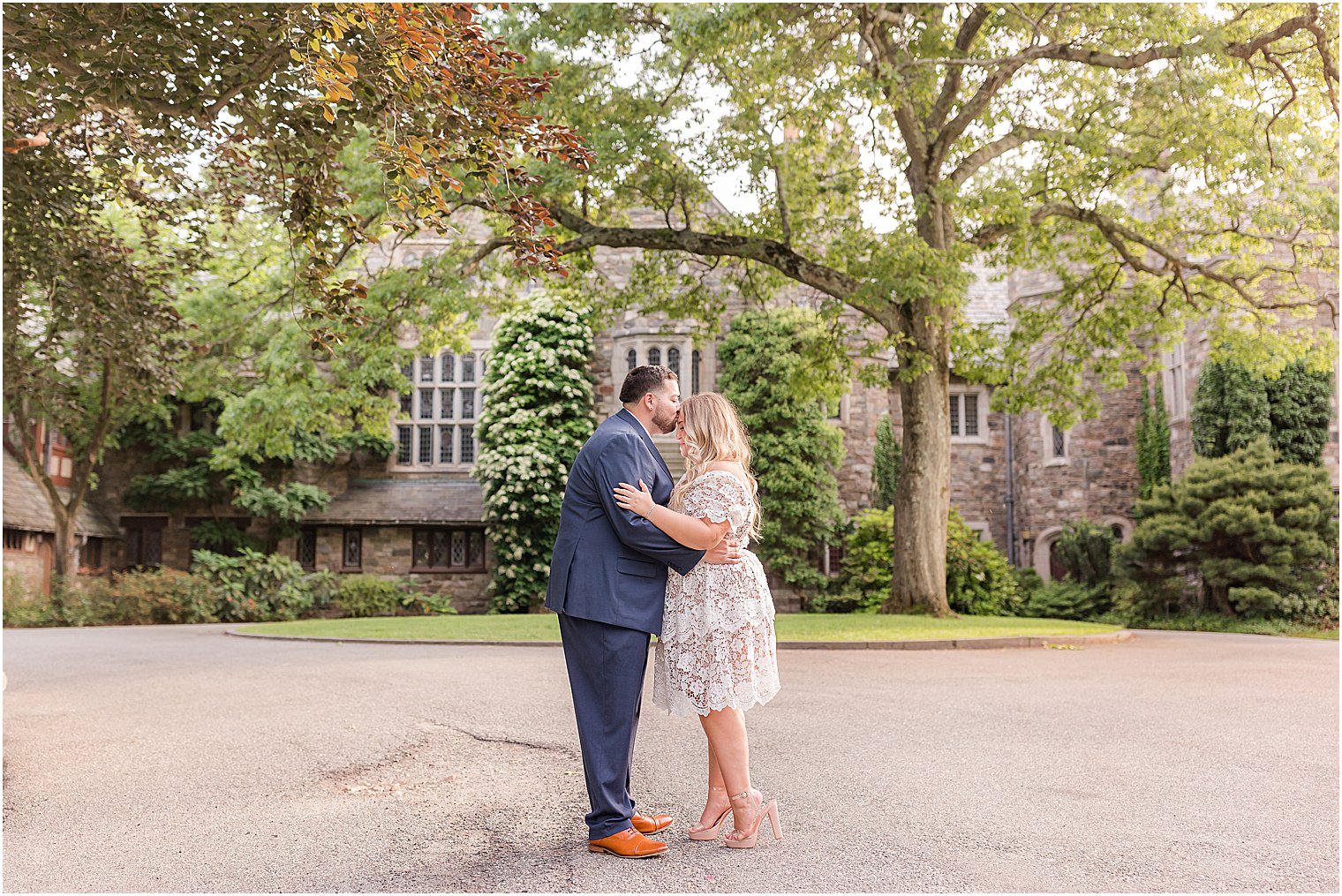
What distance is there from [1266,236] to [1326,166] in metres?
2.19

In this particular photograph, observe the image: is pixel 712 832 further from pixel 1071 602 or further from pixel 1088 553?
pixel 1088 553

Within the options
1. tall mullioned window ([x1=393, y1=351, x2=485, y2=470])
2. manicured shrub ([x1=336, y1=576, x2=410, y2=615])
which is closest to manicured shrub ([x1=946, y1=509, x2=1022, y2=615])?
manicured shrub ([x1=336, y1=576, x2=410, y2=615])

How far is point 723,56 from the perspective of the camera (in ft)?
49.8

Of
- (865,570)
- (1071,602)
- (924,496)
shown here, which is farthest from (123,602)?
(1071,602)

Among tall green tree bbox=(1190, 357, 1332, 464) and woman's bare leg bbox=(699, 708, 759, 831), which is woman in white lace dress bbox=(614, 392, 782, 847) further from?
tall green tree bbox=(1190, 357, 1332, 464)

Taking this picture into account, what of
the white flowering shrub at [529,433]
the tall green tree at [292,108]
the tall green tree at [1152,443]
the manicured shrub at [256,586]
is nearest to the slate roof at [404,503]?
the white flowering shrub at [529,433]

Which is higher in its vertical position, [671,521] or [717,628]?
[671,521]

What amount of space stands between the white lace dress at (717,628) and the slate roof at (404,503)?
20.7 metres

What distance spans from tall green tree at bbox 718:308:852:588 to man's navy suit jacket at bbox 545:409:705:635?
1865 centimetres

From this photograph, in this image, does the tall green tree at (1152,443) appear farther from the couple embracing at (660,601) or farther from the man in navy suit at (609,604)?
the man in navy suit at (609,604)

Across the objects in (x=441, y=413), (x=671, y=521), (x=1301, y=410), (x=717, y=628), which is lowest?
(x=717, y=628)

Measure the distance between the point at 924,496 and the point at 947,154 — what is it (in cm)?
548

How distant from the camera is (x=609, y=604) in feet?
13.3

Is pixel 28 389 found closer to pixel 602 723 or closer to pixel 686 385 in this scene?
pixel 686 385
